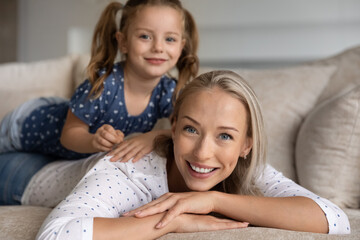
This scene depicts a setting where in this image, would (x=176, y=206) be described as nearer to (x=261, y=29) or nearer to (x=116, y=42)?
(x=116, y=42)

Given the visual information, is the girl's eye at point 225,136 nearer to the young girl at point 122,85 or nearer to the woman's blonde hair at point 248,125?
the woman's blonde hair at point 248,125

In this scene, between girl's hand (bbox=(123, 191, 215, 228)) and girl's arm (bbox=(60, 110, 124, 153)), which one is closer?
girl's hand (bbox=(123, 191, 215, 228))

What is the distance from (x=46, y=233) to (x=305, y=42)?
397 centimetres

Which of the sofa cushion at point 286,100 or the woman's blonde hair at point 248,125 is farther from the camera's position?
the sofa cushion at point 286,100

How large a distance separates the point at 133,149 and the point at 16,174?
658 millimetres

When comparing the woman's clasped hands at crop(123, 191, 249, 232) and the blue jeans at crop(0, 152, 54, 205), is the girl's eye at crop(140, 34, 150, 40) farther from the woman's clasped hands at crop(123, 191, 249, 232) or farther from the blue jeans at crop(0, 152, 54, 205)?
the woman's clasped hands at crop(123, 191, 249, 232)

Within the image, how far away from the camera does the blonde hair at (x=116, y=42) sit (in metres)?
2.01

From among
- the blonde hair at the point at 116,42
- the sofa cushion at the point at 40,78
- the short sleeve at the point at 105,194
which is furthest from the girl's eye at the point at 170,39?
the sofa cushion at the point at 40,78

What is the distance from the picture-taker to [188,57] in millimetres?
2182

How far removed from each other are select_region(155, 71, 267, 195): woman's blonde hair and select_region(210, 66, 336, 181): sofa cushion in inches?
20.4

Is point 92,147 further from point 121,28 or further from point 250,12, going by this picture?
point 250,12

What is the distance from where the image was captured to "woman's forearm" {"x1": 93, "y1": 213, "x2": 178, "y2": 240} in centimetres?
117

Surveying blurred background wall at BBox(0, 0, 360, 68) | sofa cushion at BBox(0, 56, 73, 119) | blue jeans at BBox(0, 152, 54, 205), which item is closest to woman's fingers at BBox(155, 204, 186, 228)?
blue jeans at BBox(0, 152, 54, 205)

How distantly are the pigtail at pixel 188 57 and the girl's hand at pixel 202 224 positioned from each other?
3.00ft
